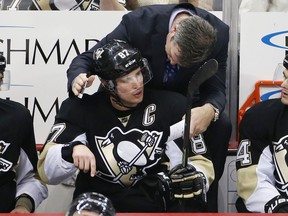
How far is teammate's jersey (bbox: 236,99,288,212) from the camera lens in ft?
5.59

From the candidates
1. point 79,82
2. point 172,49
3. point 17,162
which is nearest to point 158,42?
point 172,49

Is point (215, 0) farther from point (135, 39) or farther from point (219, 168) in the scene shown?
point (219, 168)

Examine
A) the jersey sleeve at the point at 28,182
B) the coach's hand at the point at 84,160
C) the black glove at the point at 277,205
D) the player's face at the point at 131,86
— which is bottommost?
the jersey sleeve at the point at 28,182

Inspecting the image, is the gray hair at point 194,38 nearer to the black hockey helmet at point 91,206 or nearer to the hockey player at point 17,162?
the hockey player at point 17,162

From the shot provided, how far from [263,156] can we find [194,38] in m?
0.37

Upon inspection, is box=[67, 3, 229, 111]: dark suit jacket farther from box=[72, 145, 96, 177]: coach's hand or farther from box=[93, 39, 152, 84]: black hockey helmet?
box=[72, 145, 96, 177]: coach's hand

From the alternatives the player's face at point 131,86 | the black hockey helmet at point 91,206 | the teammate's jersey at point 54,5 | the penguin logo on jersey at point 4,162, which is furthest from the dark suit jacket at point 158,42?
the black hockey helmet at point 91,206

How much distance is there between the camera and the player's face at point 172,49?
174 centimetres

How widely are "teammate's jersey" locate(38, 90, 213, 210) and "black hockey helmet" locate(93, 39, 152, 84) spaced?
4.3 inches

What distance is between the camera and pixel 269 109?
181 cm

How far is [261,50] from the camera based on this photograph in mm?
2205

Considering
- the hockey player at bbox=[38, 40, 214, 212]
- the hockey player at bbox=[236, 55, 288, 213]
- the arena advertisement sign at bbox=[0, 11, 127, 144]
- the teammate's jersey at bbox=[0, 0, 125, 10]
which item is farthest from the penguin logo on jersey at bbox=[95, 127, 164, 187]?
the teammate's jersey at bbox=[0, 0, 125, 10]

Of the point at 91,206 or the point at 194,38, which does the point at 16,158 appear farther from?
the point at 91,206

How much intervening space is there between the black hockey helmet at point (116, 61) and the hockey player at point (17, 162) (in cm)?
28
